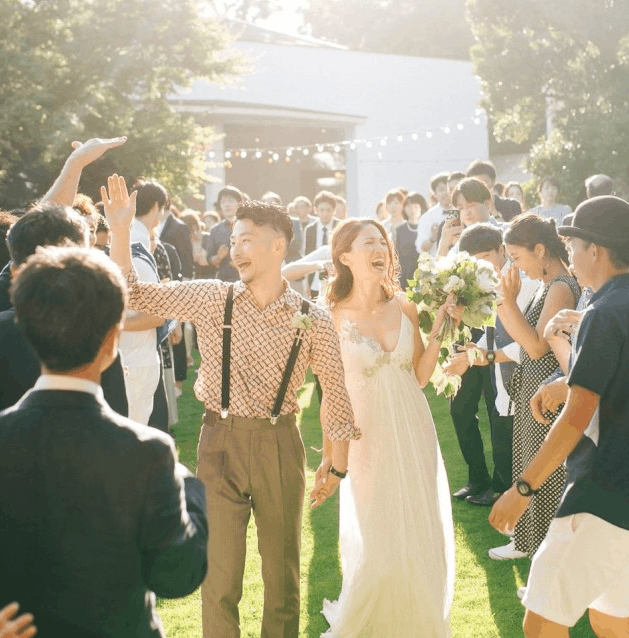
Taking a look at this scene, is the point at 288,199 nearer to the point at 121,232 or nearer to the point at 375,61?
the point at 375,61

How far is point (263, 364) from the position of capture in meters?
3.98

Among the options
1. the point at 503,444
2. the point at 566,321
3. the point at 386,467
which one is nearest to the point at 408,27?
the point at 503,444

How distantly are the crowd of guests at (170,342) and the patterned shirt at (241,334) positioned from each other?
0.41 m

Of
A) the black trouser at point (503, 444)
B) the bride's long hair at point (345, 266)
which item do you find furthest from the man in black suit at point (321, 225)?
the bride's long hair at point (345, 266)

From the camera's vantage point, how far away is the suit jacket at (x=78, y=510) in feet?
7.07

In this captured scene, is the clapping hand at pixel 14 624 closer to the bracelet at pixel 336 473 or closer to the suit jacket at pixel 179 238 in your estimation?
the bracelet at pixel 336 473

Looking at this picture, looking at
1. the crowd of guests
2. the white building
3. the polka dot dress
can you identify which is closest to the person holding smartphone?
the crowd of guests

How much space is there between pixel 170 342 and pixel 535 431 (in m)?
3.84

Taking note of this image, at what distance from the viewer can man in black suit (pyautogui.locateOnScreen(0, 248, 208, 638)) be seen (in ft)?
7.07

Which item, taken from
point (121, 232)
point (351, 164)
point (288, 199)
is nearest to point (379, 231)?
point (121, 232)

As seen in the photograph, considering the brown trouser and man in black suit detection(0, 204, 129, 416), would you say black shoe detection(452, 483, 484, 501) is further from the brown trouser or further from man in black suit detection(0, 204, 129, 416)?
man in black suit detection(0, 204, 129, 416)

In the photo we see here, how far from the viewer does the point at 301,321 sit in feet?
13.1

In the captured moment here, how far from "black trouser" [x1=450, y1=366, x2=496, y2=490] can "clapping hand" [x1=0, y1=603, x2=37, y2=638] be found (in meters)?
5.31

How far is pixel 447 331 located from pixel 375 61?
27.6 metres
